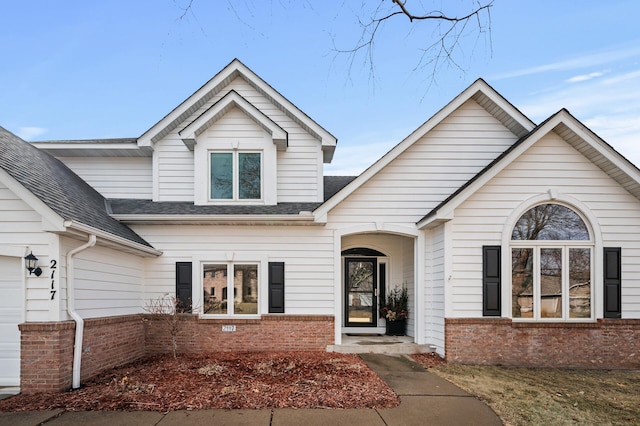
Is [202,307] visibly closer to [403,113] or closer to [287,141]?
[287,141]

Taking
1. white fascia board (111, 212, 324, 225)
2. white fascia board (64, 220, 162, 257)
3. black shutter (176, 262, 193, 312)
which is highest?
white fascia board (111, 212, 324, 225)

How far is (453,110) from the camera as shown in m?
10.1

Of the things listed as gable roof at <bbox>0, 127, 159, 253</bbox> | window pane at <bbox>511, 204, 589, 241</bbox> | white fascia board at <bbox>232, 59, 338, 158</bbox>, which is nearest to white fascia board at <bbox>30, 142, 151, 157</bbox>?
gable roof at <bbox>0, 127, 159, 253</bbox>

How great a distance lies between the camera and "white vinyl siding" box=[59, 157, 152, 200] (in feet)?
36.0

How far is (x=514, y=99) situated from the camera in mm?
10234

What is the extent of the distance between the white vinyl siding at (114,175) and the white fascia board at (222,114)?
5.62 ft

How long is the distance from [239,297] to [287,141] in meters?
4.03

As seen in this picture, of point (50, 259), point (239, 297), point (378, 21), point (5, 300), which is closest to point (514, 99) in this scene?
point (378, 21)

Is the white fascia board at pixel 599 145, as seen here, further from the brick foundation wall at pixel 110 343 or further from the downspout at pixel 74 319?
the brick foundation wall at pixel 110 343

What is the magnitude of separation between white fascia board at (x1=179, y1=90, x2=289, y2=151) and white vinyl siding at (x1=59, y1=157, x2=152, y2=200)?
171cm

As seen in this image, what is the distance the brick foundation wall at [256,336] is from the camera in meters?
9.91

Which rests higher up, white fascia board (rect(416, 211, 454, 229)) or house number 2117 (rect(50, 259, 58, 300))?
white fascia board (rect(416, 211, 454, 229))

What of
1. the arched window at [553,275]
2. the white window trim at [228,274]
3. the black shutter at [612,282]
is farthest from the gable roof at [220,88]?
the black shutter at [612,282]

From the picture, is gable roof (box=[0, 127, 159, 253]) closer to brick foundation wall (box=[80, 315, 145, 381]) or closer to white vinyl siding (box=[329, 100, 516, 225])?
brick foundation wall (box=[80, 315, 145, 381])
